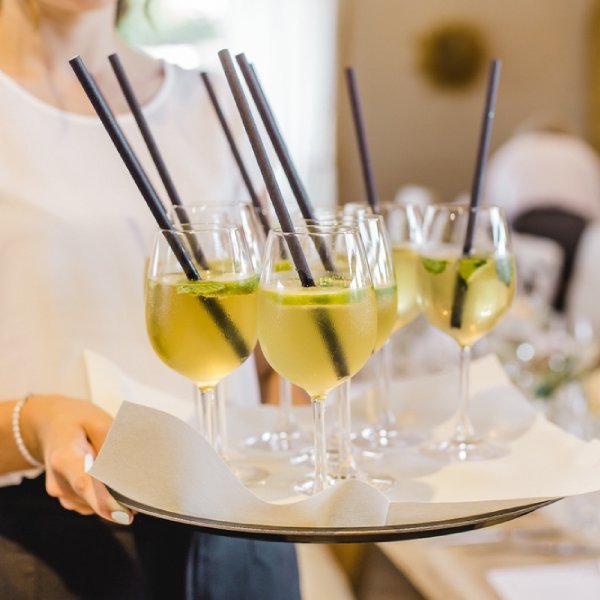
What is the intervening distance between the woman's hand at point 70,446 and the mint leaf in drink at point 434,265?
533 millimetres

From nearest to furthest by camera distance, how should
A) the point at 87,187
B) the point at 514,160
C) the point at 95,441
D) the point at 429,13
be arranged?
1. the point at 95,441
2. the point at 87,187
3. the point at 514,160
4. the point at 429,13

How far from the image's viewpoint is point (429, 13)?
281 inches

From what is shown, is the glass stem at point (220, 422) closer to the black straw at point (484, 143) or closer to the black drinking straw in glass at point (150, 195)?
the black drinking straw in glass at point (150, 195)

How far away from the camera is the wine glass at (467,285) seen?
1.31 meters

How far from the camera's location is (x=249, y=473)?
1.19 m

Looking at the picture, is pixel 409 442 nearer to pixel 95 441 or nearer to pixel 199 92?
pixel 95 441

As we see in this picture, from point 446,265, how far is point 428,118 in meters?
6.22

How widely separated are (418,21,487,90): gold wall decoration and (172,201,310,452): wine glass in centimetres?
616

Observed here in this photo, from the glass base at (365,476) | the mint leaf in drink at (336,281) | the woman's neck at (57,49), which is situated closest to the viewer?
the mint leaf in drink at (336,281)

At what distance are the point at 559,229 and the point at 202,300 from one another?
5197 millimetres

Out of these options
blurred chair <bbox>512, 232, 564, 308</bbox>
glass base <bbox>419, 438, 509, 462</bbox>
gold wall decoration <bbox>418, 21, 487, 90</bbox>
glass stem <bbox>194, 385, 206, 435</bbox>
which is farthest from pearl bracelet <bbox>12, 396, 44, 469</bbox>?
gold wall decoration <bbox>418, 21, 487, 90</bbox>

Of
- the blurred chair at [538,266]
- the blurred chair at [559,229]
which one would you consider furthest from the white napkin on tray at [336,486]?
the blurred chair at [559,229]

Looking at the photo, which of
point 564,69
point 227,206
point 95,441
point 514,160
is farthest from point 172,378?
point 564,69

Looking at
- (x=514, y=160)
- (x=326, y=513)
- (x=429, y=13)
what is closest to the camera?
(x=326, y=513)
